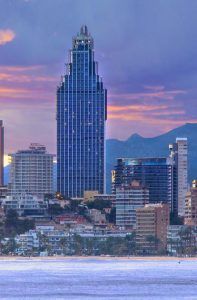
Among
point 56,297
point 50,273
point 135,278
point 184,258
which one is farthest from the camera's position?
point 184,258

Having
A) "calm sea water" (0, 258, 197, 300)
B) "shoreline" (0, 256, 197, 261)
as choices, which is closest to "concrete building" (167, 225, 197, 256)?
"shoreline" (0, 256, 197, 261)

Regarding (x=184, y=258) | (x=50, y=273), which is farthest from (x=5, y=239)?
(x=50, y=273)

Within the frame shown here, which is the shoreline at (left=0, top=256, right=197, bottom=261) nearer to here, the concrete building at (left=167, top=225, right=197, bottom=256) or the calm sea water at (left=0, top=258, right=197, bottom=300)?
the concrete building at (left=167, top=225, right=197, bottom=256)

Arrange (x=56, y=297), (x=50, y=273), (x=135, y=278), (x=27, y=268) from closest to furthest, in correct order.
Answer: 1. (x=56, y=297)
2. (x=135, y=278)
3. (x=50, y=273)
4. (x=27, y=268)

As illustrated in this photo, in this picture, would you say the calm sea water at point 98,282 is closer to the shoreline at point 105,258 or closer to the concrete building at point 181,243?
the shoreline at point 105,258

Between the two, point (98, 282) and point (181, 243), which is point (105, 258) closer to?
point (181, 243)

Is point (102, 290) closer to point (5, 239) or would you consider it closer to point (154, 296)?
point (154, 296)

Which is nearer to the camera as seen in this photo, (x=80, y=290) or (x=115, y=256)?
(x=80, y=290)
